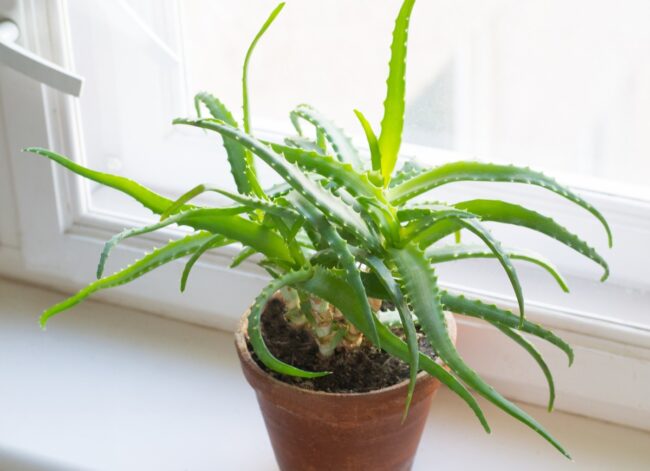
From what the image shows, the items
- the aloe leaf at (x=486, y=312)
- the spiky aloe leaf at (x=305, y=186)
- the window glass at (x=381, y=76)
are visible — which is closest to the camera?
the spiky aloe leaf at (x=305, y=186)

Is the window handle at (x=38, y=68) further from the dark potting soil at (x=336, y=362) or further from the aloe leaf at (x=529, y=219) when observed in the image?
the aloe leaf at (x=529, y=219)

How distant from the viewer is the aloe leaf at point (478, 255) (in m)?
0.69

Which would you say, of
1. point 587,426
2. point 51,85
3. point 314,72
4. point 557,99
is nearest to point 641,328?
point 587,426

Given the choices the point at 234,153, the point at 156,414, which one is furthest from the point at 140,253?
the point at 234,153

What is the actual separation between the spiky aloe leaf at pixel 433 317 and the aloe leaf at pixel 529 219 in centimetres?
6

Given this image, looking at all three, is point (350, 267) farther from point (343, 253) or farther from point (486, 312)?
point (486, 312)

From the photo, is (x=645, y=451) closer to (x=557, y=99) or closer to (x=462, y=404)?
(x=462, y=404)

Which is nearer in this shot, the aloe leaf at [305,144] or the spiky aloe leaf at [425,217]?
the spiky aloe leaf at [425,217]

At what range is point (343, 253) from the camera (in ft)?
2.02

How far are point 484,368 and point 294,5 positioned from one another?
0.40 m

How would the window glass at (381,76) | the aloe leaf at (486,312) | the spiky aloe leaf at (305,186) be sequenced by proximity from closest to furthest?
1. the spiky aloe leaf at (305,186)
2. the aloe leaf at (486,312)
3. the window glass at (381,76)

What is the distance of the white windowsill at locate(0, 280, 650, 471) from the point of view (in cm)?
86

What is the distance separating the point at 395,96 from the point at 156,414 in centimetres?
43

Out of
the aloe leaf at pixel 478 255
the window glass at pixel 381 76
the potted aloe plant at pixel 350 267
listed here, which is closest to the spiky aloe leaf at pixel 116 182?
the potted aloe plant at pixel 350 267
